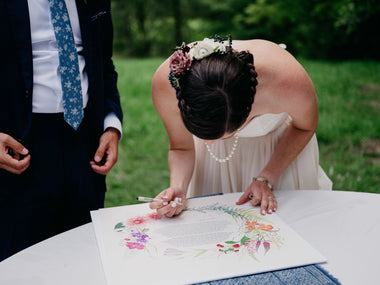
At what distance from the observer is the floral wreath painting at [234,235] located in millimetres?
1257

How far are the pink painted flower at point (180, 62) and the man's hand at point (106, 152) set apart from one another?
51 cm

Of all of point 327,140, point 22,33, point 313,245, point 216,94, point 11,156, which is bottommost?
point 327,140

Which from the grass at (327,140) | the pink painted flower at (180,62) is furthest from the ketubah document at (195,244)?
the grass at (327,140)

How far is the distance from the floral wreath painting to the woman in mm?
70

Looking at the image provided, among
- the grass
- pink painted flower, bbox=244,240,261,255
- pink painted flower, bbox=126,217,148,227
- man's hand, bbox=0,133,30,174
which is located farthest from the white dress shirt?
the grass

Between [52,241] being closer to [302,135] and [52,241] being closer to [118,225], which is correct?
[118,225]

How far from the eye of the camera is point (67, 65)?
5.00ft

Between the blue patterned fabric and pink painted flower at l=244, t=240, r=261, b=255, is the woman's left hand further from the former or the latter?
the blue patterned fabric

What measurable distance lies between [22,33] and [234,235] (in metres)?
1.10

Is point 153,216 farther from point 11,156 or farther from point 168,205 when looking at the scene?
point 11,156

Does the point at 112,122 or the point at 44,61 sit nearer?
the point at 44,61

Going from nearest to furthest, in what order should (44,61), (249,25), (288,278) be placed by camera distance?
(288,278)
(44,61)
(249,25)

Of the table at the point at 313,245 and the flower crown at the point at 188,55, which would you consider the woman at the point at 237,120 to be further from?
the table at the point at 313,245

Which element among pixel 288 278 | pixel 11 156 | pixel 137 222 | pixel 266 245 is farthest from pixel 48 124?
pixel 288 278
